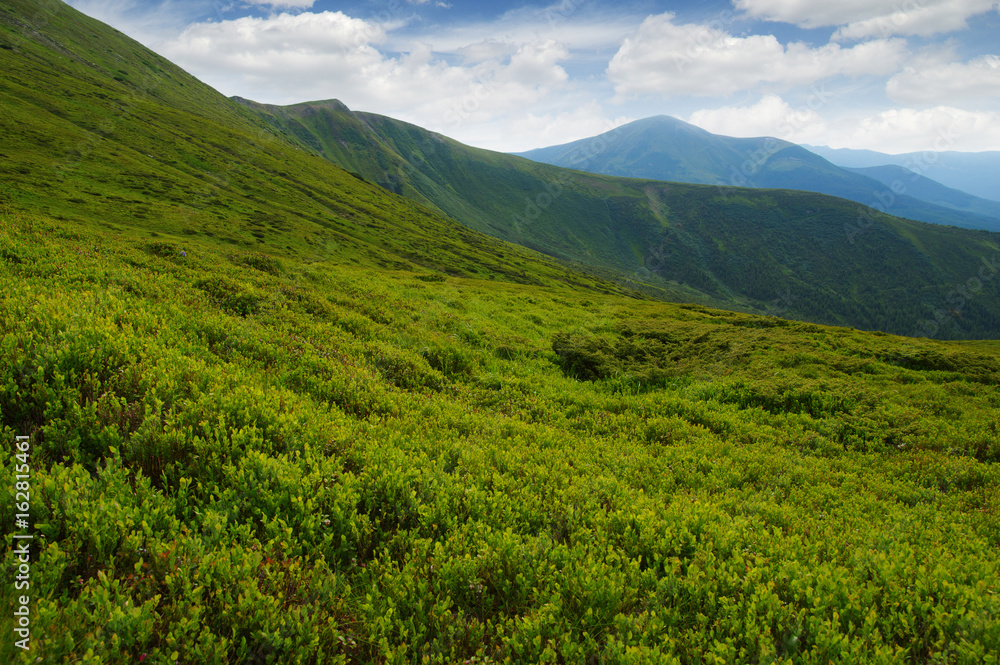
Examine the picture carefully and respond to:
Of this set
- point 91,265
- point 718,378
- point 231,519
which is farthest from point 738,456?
point 91,265

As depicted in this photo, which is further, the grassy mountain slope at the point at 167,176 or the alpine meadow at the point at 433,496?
the grassy mountain slope at the point at 167,176

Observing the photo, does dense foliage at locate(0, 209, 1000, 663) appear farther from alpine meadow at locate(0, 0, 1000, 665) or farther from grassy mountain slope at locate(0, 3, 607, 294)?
grassy mountain slope at locate(0, 3, 607, 294)

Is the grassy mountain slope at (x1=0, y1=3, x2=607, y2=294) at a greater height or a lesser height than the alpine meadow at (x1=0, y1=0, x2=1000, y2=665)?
greater

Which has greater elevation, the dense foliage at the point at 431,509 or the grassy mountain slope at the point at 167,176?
the grassy mountain slope at the point at 167,176

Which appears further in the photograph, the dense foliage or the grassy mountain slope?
the grassy mountain slope

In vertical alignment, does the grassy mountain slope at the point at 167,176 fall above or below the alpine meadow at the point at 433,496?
above

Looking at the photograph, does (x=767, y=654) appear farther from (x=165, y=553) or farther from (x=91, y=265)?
(x=91, y=265)

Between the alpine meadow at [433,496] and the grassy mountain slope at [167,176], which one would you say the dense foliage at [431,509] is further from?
→ the grassy mountain slope at [167,176]

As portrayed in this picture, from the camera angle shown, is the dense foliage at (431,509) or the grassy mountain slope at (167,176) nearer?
the dense foliage at (431,509)

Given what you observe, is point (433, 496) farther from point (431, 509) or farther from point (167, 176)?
point (167, 176)

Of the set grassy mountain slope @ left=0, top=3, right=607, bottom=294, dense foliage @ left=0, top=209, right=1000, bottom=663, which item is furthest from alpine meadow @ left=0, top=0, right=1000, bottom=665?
grassy mountain slope @ left=0, top=3, right=607, bottom=294

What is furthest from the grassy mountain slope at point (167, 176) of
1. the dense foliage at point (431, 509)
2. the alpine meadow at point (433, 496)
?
the dense foliage at point (431, 509)

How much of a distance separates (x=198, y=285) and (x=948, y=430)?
24433 mm

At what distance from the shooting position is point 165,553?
4.46 metres
